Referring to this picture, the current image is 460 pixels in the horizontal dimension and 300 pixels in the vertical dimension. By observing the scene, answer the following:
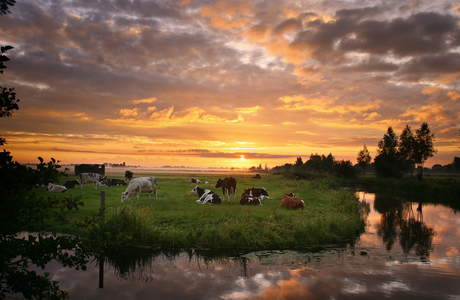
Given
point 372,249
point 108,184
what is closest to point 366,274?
point 372,249

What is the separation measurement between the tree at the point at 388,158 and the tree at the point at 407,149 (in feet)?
6.60

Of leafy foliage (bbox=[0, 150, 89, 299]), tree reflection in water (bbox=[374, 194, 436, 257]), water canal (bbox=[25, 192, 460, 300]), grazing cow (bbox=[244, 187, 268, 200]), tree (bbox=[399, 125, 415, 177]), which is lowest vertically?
tree reflection in water (bbox=[374, 194, 436, 257])

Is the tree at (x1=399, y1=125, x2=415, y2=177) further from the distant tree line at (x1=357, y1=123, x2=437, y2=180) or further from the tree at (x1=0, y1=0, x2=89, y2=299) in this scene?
the tree at (x1=0, y1=0, x2=89, y2=299)

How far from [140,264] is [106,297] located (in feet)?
6.82

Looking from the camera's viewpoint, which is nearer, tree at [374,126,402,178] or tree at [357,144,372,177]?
tree at [374,126,402,178]

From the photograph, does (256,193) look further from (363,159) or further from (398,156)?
(363,159)

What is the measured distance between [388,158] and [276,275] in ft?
253

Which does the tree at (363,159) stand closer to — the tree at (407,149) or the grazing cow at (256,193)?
the tree at (407,149)

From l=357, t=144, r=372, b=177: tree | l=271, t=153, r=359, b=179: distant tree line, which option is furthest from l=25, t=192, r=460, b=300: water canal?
l=357, t=144, r=372, b=177: tree

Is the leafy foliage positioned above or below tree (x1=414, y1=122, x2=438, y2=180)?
below

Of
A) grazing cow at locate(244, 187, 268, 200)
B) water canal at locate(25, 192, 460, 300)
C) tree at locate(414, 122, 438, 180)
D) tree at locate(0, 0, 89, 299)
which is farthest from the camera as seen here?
Answer: tree at locate(414, 122, 438, 180)

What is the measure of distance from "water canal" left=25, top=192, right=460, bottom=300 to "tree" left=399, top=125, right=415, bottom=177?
66.0m

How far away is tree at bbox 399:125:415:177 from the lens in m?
66.4

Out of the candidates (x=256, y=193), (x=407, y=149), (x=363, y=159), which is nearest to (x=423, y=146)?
(x=407, y=149)
